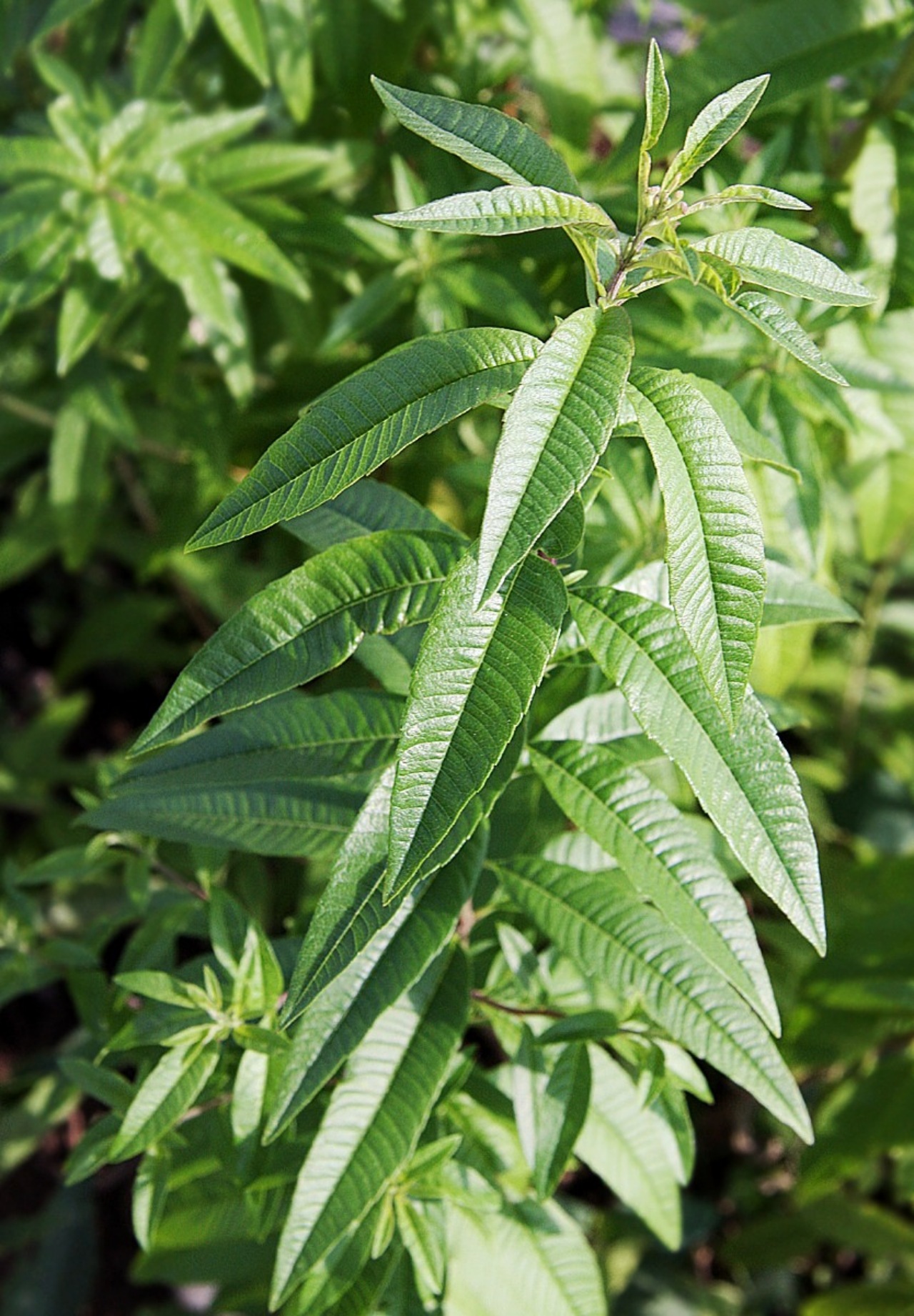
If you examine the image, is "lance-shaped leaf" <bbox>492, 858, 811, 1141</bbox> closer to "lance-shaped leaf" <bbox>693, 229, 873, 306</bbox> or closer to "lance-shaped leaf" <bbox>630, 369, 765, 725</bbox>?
"lance-shaped leaf" <bbox>630, 369, 765, 725</bbox>

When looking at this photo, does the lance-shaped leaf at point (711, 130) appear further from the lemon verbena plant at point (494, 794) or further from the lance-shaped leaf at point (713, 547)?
the lance-shaped leaf at point (713, 547)

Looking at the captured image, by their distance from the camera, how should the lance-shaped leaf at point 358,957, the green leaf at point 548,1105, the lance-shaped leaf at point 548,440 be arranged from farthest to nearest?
the green leaf at point 548,1105 → the lance-shaped leaf at point 358,957 → the lance-shaped leaf at point 548,440

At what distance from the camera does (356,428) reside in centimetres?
73

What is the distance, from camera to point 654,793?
0.91 m

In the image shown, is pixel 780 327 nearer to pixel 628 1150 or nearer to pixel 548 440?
pixel 548 440

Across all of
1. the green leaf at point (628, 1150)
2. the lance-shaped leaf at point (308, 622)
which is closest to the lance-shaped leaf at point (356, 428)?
the lance-shaped leaf at point (308, 622)

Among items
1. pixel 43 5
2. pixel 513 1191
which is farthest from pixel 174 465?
pixel 513 1191

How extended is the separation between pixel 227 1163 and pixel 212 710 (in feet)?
1.57

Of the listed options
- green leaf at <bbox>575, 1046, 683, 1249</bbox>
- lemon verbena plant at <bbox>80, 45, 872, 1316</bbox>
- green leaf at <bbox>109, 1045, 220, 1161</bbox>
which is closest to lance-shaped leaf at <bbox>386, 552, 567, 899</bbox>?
lemon verbena plant at <bbox>80, 45, 872, 1316</bbox>

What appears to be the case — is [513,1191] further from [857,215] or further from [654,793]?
[857,215]

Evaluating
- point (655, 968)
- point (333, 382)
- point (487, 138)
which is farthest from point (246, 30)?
point (655, 968)

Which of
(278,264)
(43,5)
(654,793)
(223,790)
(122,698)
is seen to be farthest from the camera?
(122,698)

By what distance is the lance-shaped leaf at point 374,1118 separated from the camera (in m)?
0.91

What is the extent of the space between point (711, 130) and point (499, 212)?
162 millimetres
